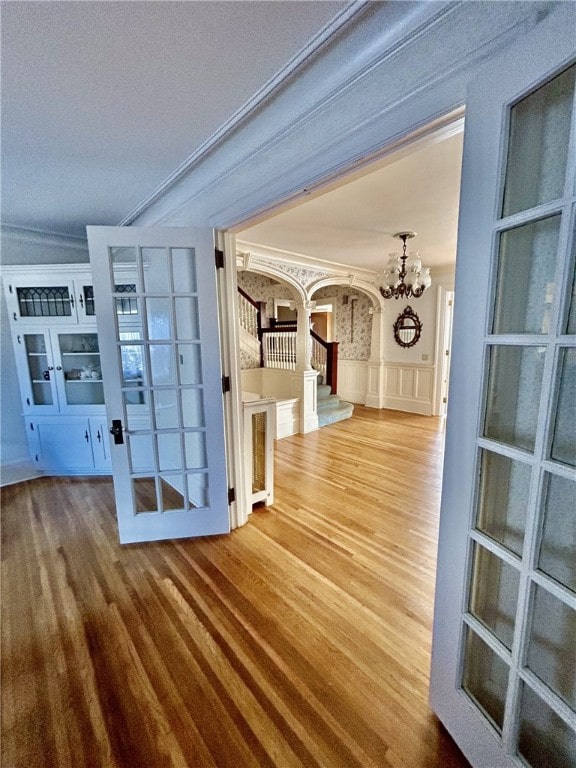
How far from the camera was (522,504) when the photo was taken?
3.16 ft

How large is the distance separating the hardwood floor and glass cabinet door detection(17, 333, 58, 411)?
110 cm

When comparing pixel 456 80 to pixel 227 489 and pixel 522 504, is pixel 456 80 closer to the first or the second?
pixel 522 504

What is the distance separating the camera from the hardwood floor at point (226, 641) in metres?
1.21

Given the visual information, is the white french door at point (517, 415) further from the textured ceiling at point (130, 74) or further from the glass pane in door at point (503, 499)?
the textured ceiling at point (130, 74)

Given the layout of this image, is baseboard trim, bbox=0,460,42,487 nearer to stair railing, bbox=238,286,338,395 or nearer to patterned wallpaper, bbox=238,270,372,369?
stair railing, bbox=238,286,338,395

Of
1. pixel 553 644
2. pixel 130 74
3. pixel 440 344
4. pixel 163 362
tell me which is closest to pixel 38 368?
pixel 163 362

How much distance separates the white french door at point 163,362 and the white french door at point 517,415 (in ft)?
5.34

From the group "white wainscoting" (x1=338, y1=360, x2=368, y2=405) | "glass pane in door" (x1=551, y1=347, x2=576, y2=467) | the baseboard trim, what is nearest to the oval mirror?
"white wainscoting" (x1=338, y1=360, x2=368, y2=405)

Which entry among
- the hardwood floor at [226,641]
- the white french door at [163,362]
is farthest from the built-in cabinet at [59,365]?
the white french door at [163,362]

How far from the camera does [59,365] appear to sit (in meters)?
3.37

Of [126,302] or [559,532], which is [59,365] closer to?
[126,302]

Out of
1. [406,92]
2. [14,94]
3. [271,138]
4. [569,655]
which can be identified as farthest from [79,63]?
[569,655]

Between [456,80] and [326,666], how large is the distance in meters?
2.28

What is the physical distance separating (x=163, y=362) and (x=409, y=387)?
5.22 metres
